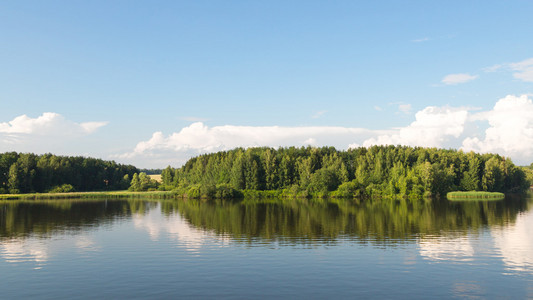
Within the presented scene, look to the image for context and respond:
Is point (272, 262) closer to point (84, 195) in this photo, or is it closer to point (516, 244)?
point (516, 244)

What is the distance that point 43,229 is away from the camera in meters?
59.1

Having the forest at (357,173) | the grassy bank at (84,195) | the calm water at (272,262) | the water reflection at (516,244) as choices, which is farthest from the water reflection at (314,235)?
the grassy bank at (84,195)

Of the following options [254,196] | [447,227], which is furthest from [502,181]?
[447,227]

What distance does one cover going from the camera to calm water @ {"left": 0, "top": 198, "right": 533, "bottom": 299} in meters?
26.6

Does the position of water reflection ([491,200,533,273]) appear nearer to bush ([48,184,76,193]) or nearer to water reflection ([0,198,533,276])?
water reflection ([0,198,533,276])

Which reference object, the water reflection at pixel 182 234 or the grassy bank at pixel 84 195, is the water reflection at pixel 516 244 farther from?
the grassy bank at pixel 84 195

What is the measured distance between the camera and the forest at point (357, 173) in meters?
153

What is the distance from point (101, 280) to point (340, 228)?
37635 millimetres

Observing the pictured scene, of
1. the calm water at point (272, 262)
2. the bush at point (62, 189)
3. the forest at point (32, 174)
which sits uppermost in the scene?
the forest at point (32, 174)

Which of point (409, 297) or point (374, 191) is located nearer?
point (409, 297)

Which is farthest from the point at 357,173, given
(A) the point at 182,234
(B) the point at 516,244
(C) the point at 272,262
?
(C) the point at 272,262

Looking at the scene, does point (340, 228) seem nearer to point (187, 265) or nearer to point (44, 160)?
point (187, 265)

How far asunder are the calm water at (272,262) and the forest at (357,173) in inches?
Answer: 3773

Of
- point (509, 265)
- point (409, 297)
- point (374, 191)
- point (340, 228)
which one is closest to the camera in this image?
point (409, 297)
